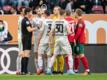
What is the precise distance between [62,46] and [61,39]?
28 centimetres

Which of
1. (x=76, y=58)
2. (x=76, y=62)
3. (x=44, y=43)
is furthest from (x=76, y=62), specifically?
(x=44, y=43)

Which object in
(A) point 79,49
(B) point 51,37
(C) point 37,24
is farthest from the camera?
(A) point 79,49

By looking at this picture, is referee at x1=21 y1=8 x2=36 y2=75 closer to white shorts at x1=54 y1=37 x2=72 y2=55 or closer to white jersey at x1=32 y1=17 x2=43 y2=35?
white jersey at x1=32 y1=17 x2=43 y2=35

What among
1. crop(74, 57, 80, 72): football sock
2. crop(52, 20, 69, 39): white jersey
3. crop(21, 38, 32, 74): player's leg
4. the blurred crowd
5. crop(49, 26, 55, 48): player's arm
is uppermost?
the blurred crowd

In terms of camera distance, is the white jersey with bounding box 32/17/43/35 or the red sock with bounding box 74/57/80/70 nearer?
the white jersey with bounding box 32/17/43/35

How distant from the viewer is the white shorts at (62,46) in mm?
22094

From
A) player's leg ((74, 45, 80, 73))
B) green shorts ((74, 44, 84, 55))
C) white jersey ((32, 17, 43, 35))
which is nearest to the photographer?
white jersey ((32, 17, 43, 35))

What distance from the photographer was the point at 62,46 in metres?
22.2

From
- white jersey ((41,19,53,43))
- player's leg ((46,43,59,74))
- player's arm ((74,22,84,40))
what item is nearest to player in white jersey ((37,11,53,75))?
white jersey ((41,19,53,43))

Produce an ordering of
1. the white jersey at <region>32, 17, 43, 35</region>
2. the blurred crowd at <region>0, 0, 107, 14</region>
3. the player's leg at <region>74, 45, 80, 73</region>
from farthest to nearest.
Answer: the blurred crowd at <region>0, 0, 107, 14</region>, the player's leg at <region>74, 45, 80, 73</region>, the white jersey at <region>32, 17, 43, 35</region>

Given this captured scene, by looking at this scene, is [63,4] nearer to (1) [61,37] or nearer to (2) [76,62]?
(2) [76,62]

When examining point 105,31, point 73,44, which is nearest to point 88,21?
point 105,31

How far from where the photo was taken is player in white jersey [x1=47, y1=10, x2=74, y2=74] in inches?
865

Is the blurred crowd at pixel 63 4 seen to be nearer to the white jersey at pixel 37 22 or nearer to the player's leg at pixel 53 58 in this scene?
the white jersey at pixel 37 22
